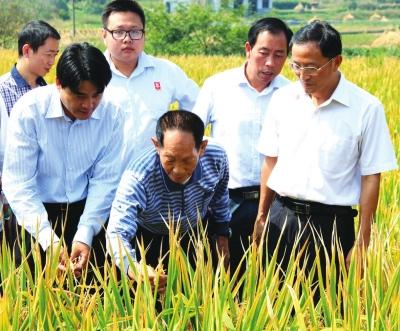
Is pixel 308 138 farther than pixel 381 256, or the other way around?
pixel 308 138

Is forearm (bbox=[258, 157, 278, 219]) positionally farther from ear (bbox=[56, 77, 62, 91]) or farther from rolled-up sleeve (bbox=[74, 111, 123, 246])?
ear (bbox=[56, 77, 62, 91])

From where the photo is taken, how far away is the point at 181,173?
7.73 ft

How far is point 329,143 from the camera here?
2.66 m

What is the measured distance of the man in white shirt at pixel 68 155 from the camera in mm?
2410

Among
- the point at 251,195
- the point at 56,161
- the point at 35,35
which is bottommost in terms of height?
the point at 251,195

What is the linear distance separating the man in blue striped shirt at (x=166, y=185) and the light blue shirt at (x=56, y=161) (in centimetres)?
17

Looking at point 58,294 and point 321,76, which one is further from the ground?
point 321,76

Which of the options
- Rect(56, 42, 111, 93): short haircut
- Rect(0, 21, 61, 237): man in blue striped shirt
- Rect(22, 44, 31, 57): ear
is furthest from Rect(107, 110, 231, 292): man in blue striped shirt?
Rect(22, 44, 31, 57): ear

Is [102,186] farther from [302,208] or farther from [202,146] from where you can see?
[302,208]

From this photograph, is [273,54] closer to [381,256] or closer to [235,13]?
[381,256]

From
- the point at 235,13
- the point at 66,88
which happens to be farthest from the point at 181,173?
the point at 235,13

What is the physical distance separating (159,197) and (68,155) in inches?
14.0

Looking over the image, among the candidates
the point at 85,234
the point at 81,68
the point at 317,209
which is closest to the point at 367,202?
the point at 317,209

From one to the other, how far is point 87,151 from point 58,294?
718mm
